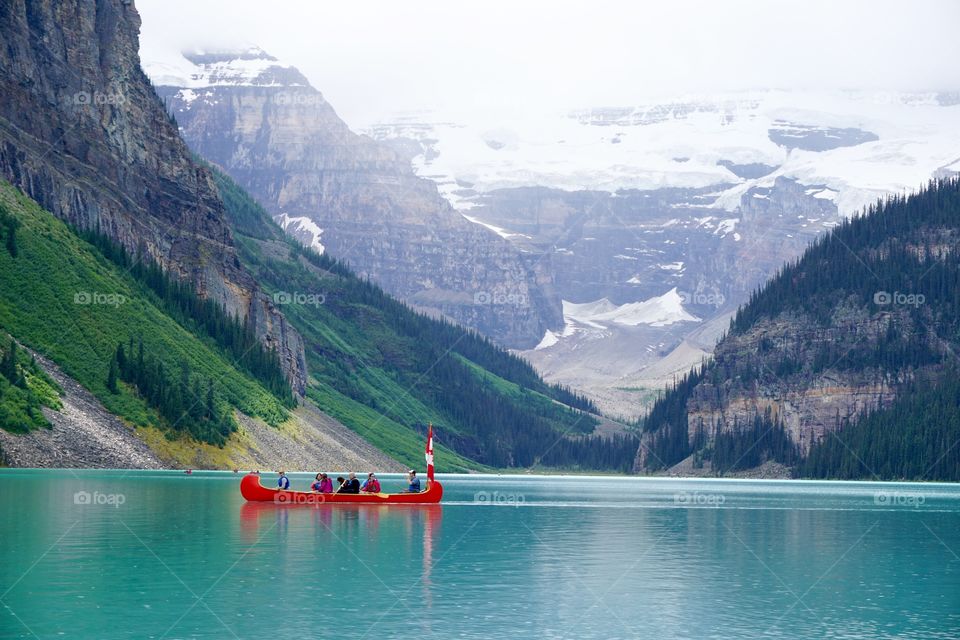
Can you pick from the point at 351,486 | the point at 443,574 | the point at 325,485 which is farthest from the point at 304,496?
the point at 443,574

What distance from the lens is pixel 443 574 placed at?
81750 mm

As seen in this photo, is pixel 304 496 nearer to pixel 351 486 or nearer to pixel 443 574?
pixel 351 486

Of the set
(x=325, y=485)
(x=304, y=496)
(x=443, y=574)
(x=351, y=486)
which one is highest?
(x=443, y=574)

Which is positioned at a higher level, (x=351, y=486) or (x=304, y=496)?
(x=351, y=486)

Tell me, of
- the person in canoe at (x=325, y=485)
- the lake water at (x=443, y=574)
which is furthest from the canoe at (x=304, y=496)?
the lake water at (x=443, y=574)

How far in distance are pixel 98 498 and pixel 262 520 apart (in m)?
22.0

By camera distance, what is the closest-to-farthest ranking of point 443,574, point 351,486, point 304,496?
point 443,574 → point 304,496 → point 351,486

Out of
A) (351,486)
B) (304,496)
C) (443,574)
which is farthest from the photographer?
(351,486)

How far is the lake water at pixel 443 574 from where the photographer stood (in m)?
63.2

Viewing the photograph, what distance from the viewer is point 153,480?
174375 mm

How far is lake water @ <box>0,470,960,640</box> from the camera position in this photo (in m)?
63.2

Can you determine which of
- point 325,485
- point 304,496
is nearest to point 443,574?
point 325,485

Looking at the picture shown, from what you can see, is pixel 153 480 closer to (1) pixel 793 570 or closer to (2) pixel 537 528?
(2) pixel 537 528

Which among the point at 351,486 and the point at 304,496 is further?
the point at 351,486
